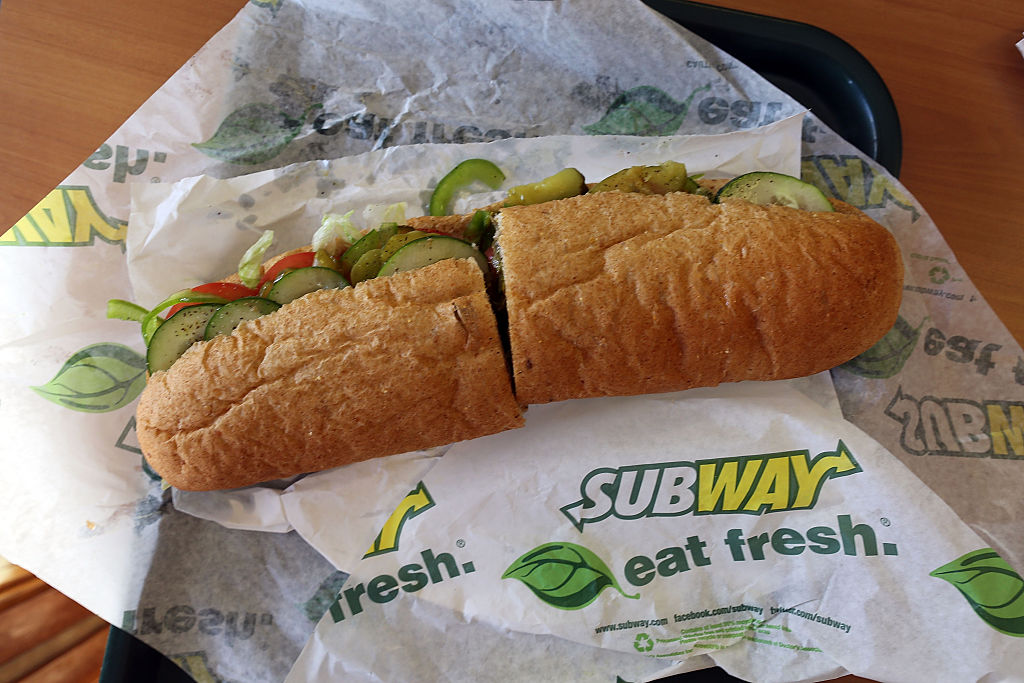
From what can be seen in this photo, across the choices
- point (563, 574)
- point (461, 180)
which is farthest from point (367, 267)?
point (563, 574)

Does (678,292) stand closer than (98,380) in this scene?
Yes

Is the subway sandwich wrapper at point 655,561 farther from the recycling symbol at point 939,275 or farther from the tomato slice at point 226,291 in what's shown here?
the tomato slice at point 226,291

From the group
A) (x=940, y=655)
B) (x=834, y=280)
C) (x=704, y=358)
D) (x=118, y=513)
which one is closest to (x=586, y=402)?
(x=704, y=358)

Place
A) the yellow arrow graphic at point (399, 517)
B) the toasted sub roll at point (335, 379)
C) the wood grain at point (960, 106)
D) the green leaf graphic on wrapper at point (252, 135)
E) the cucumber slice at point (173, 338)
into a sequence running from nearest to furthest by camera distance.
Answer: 1. the toasted sub roll at point (335, 379)
2. the cucumber slice at point (173, 338)
3. the yellow arrow graphic at point (399, 517)
4. the wood grain at point (960, 106)
5. the green leaf graphic on wrapper at point (252, 135)

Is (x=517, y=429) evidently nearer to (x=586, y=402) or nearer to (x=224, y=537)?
(x=586, y=402)

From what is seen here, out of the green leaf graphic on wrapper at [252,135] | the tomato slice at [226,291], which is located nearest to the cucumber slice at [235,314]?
the tomato slice at [226,291]

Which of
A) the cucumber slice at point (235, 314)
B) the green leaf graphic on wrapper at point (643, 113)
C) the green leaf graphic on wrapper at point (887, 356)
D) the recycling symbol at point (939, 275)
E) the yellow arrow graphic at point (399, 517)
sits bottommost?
the yellow arrow graphic at point (399, 517)

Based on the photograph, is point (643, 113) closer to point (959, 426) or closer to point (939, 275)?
point (939, 275)
